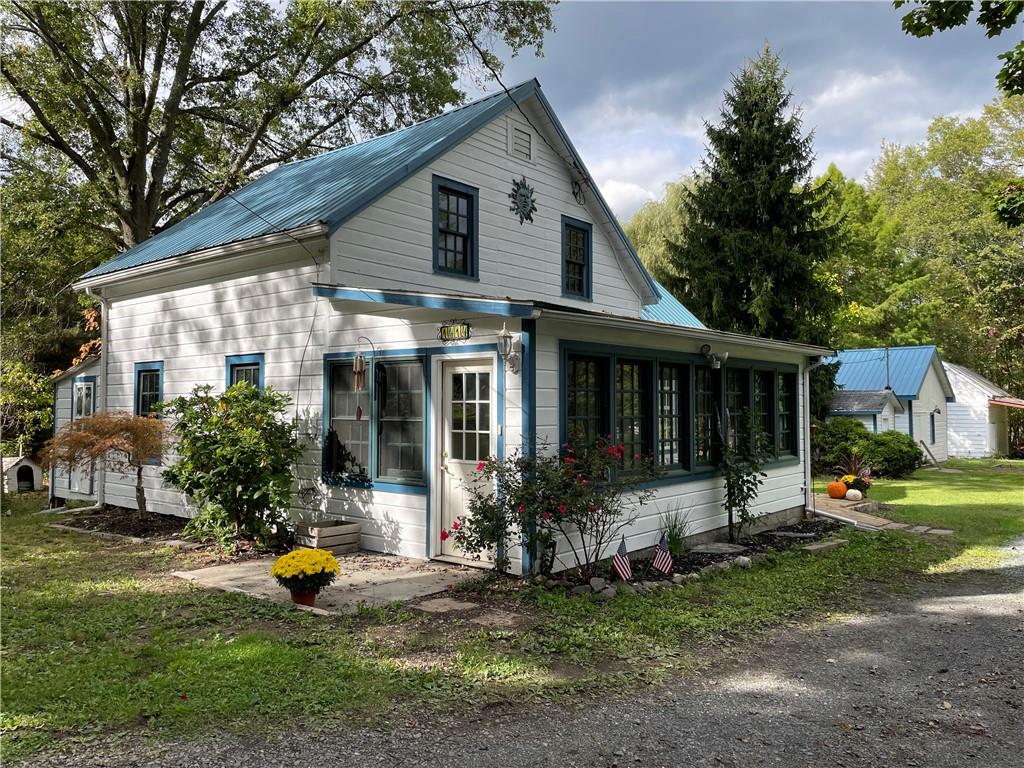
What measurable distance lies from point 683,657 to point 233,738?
310 cm

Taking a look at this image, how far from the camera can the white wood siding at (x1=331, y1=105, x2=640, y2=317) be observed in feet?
31.5

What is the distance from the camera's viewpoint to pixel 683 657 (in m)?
5.20

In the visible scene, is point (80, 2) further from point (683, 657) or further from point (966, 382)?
point (966, 382)

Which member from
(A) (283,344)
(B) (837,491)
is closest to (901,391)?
(B) (837,491)

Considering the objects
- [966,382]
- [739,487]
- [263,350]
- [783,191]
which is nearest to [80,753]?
[263,350]

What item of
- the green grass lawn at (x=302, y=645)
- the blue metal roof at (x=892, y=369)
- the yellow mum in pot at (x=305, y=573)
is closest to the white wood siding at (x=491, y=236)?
the yellow mum in pot at (x=305, y=573)

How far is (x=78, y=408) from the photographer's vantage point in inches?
541

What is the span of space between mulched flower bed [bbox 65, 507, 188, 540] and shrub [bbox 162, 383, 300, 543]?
193cm

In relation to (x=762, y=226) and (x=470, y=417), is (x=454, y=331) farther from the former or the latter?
(x=762, y=226)

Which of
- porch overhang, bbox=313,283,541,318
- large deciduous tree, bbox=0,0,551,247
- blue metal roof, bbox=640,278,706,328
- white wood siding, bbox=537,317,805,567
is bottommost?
white wood siding, bbox=537,317,805,567

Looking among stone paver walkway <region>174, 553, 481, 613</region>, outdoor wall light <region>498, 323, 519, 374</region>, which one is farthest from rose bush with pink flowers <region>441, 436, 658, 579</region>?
outdoor wall light <region>498, 323, 519, 374</region>

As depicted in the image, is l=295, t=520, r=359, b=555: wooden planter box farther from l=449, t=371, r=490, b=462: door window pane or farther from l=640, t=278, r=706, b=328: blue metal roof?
l=640, t=278, r=706, b=328: blue metal roof

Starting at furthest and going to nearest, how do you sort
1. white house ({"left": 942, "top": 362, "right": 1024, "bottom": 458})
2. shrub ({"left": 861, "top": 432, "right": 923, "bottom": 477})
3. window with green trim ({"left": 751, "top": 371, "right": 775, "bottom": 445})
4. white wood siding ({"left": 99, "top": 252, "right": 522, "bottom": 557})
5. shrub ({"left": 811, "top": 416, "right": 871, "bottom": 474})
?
white house ({"left": 942, "top": 362, "right": 1024, "bottom": 458}) < shrub ({"left": 811, "top": 416, "right": 871, "bottom": 474}) < shrub ({"left": 861, "top": 432, "right": 923, "bottom": 477}) < window with green trim ({"left": 751, "top": 371, "right": 775, "bottom": 445}) < white wood siding ({"left": 99, "top": 252, "right": 522, "bottom": 557})

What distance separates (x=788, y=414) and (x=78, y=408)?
43.1 ft
